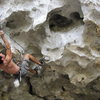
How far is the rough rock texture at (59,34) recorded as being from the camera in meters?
3.04

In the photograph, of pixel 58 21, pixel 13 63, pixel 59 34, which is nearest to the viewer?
pixel 13 63

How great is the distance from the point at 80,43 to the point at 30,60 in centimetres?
68

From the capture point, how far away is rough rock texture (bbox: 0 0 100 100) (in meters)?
3.04

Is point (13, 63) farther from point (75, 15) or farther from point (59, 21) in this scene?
point (75, 15)

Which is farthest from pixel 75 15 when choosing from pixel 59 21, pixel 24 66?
pixel 24 66

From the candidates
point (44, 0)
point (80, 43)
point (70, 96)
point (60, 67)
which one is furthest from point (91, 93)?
point (44, 0)

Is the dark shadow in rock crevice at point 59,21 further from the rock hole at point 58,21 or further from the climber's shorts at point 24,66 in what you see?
the climber's shorts at point 24,66

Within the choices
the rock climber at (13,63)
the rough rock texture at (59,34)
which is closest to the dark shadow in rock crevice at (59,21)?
the rough rock texture at (59,34)

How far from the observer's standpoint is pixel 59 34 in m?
3.20

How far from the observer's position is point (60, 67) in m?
3.34

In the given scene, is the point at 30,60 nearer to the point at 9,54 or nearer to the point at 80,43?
the point at 9,54

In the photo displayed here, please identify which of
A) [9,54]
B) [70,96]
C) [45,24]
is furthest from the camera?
[70,96]

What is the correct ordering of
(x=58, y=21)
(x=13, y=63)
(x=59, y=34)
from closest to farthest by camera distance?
(x=13, y=63)
(x=59, y=34)
(x=58, y=21)

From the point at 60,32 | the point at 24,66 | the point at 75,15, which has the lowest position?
the point at 24,66
